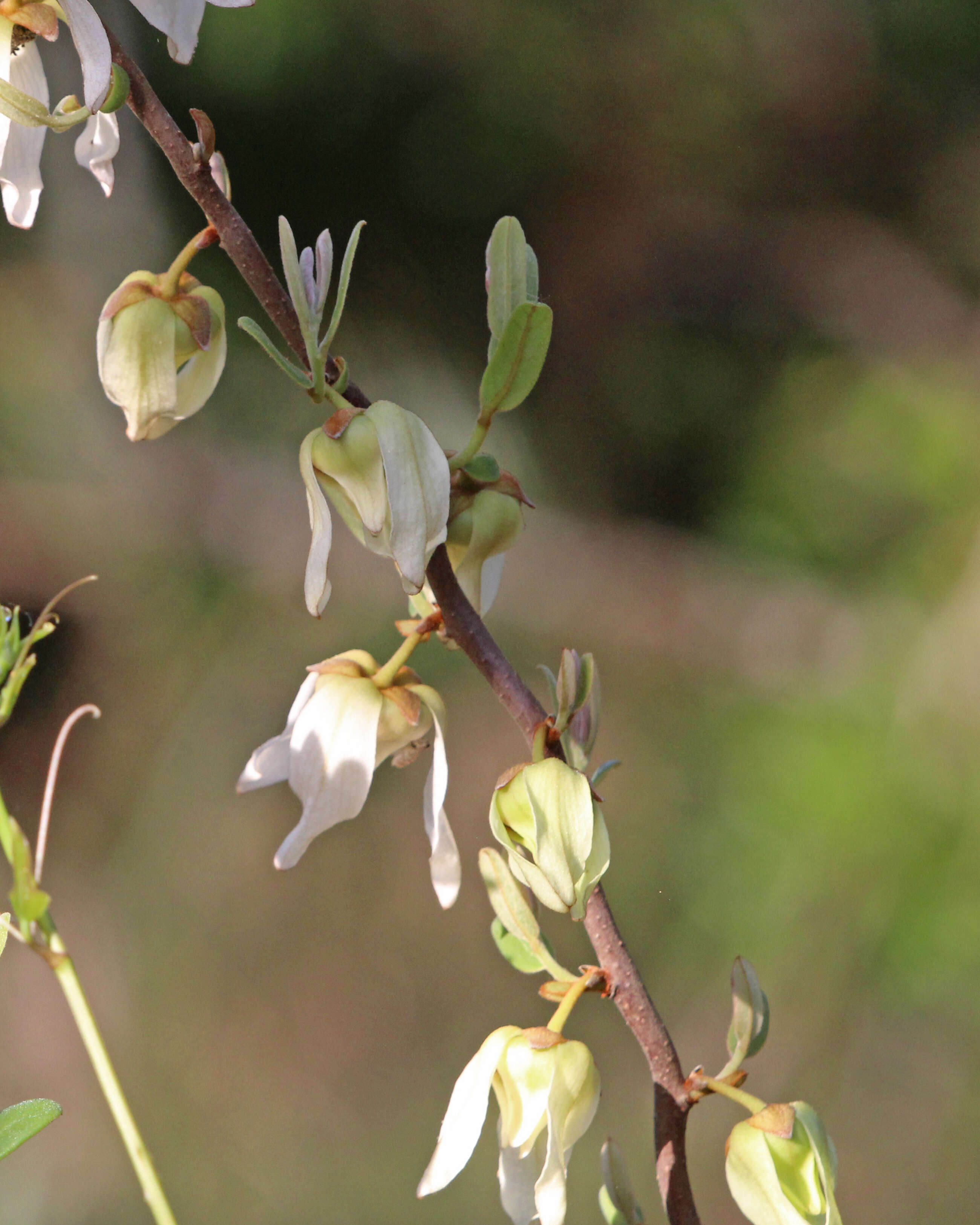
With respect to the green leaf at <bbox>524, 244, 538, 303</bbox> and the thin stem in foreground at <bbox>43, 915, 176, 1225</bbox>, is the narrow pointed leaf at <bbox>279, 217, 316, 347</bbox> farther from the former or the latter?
the thin stem in foreground at <bbox>43, 915, 176, 1225</bbox>

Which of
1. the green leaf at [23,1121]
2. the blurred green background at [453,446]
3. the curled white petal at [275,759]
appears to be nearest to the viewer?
the green leaf at [23,1121]

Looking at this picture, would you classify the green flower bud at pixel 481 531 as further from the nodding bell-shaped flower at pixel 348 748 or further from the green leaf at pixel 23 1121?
the green leaf at pixel 23 1121

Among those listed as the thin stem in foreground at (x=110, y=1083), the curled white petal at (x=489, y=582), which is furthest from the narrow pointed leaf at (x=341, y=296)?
the thin stem in foreground at (x=110, y=1083)

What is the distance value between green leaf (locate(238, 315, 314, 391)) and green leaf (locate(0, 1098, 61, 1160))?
19cm

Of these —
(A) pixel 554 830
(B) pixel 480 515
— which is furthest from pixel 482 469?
(A) pixel 554 830

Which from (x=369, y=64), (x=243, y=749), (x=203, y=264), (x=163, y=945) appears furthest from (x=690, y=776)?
(x=369, y=64)

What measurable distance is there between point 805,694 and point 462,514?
4.58 ft

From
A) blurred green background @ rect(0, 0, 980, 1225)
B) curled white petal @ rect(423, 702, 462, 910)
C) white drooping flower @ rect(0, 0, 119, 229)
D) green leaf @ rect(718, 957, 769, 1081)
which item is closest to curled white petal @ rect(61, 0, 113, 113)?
white drooping flower @ rect(0, 0, 119, 229)

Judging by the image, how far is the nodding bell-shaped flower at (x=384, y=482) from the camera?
1.01 feet

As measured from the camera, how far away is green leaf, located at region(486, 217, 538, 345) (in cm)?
33

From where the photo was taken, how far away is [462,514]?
0.36m

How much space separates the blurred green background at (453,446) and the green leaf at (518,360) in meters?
1.29

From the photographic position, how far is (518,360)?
0.33 m

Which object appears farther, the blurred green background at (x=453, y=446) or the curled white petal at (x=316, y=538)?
the blurred green background at (x=453, y=446)
